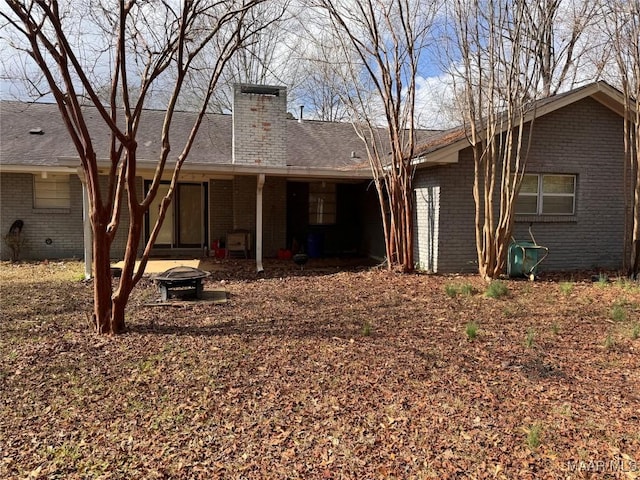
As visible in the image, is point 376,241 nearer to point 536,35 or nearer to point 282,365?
point 536,35


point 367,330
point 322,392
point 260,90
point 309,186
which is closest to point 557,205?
point 309,186

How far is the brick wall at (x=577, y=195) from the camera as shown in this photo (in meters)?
9.57

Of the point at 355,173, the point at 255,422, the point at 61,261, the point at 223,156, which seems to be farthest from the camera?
the point at 223,156

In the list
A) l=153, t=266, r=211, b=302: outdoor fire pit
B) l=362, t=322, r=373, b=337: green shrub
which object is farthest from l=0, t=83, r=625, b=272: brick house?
l=362, t=322, r=373, b=337: green shrub

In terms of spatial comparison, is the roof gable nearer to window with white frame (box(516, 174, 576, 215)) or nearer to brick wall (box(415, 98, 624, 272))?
brick wall (box(415, 98, 624, 272))

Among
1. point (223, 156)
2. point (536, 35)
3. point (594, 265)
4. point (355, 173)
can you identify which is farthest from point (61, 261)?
point (594, 265)

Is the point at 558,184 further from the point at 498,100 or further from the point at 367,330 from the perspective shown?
the point at 367,330

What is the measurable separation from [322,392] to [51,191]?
11026 millimetres

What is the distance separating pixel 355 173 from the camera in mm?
10422

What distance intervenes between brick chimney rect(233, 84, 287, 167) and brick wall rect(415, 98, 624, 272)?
13.2 feet

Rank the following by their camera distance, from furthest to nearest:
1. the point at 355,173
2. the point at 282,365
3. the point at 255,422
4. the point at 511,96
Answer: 1. the point at 355,173
2. the point at 511,96
3. the point at 282,365
4. the point at 255,422

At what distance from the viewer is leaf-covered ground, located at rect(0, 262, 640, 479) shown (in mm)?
2801

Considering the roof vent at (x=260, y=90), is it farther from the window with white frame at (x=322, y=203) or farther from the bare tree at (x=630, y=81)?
the bare tree at (x=630, y=81)

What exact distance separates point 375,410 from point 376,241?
9.57 meters
